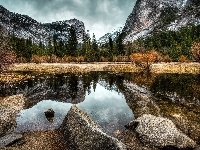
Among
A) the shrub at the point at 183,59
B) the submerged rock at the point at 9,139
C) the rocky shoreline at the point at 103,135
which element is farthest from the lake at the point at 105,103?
the shrub at the point at 183,59

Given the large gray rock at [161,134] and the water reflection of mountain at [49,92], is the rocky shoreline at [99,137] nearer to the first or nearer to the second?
the large gray rock at [161,134]

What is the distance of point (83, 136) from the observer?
21.8m

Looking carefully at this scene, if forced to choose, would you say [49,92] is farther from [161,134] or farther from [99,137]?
[99,137]

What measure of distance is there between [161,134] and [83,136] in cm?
709

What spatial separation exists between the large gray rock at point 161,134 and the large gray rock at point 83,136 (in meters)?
4.19

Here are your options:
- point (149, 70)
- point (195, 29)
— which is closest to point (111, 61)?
point (149, 70)

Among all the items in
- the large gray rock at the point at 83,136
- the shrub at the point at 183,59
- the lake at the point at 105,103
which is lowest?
the lake at the point at 105,103

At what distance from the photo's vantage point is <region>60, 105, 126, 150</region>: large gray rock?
19625 mm

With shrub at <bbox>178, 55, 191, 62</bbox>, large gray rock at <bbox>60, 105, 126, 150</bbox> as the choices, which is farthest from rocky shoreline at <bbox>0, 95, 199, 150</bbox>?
shrub at <bbox>178, 55, 191, 62</bbox>

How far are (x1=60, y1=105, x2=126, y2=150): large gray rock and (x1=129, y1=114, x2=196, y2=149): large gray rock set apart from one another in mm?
4188

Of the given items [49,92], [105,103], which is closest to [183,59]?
[49,92]

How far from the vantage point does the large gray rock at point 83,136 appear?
19.6 metres

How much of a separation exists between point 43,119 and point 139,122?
1194 centimetres

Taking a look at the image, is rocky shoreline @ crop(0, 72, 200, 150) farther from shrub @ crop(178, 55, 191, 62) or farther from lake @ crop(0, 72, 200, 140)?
shrub @ crop(178, 55, 191, 62)
